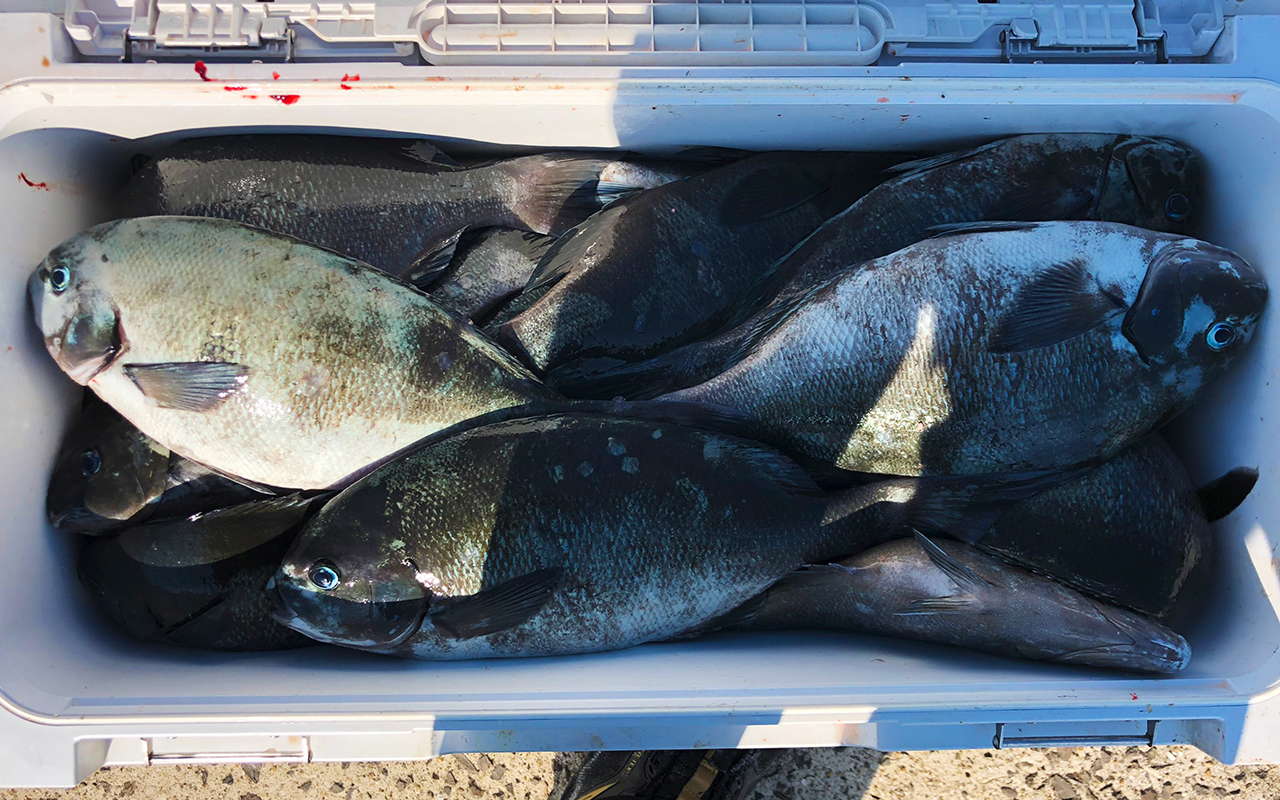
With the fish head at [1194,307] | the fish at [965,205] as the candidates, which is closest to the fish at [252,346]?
the fish at [965,205]

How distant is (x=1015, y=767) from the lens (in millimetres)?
2309

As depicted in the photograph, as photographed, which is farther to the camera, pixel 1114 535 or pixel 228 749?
pixel 1114 535

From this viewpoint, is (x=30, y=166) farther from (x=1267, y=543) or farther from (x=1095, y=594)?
(x=1267, y=543)

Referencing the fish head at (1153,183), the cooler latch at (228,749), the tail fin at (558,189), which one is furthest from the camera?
the tail fin at (558,189)

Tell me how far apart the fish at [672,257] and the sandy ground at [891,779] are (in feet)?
4.52

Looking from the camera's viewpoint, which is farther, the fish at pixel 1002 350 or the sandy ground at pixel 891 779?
the sandy ground at pixel 891 779

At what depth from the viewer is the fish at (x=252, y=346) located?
62.6 inches

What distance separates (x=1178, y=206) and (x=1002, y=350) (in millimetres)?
599

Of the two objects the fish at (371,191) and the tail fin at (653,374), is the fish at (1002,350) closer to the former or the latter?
the tail fin at (653,374)

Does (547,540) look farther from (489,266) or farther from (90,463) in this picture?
(90,463)

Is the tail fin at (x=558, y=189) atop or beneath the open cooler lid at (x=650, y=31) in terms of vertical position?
beneath

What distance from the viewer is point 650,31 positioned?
1634 mm

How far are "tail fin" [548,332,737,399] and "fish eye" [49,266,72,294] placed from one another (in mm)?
1009

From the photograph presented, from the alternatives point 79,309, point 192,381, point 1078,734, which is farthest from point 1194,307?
point 79,309
